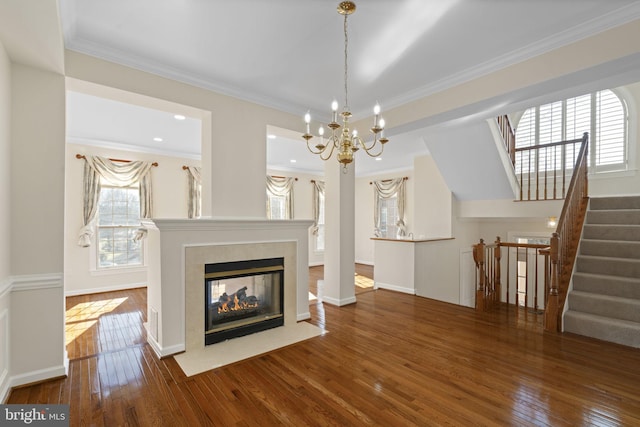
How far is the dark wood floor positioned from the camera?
7.07 feet

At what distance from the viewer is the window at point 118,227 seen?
6.06 metres

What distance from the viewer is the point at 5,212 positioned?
2402 mm

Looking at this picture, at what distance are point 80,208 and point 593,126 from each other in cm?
993

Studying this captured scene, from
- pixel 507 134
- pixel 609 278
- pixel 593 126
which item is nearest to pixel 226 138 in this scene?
pixel 609 278

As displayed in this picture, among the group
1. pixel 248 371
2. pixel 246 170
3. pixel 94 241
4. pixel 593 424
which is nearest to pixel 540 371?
pixel 593 424

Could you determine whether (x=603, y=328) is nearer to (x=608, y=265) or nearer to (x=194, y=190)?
(x=608, y=265)

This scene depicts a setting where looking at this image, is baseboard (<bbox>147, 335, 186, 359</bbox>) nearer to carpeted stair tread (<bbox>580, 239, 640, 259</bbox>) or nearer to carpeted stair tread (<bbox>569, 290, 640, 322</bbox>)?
carpeted stair tread (<bbox>569, 290, 640, 322</bbox>)

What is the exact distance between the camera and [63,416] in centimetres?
214

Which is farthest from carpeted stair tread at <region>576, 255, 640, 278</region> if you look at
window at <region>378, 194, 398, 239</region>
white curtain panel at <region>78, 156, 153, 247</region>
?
white curtain panel at <region>78, 156, 153, 247</region>

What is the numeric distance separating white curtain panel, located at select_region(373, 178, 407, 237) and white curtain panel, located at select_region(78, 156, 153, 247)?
5.86 metres

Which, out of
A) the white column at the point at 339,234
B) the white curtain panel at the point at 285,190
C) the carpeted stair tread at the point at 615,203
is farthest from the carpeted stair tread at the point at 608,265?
the white curtain panel at the point at 285,190

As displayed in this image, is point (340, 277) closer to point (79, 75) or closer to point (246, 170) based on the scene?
point (246, 170)

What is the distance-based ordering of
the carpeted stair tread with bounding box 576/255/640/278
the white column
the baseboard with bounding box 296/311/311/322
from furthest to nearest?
the white column < the baseboard with bounding box 296/311/311/322 < the carpeted stair tread with bounding box 576/255/640/278

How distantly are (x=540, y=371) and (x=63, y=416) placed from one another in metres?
3.73
